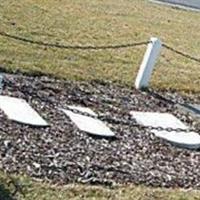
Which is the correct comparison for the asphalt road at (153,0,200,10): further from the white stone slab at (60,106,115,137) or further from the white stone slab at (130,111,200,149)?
the white stone slab at (60,106,115,137)

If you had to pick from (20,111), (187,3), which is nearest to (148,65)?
(20,111)

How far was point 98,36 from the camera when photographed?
48.7 feet

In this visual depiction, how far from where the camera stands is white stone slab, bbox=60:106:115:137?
336 inches

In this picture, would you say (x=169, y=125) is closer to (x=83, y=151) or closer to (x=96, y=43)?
(x=83, y=151)

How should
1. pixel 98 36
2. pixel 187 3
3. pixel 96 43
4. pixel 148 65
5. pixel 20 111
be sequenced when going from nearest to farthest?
pixel 20 111 < pixel 148 65 < pixel 96 43 < pixel 98 36 < pixel 187 3

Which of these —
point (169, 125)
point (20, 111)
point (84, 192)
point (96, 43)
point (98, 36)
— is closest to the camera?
point (84, 192)

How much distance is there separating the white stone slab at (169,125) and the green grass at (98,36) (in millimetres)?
1566

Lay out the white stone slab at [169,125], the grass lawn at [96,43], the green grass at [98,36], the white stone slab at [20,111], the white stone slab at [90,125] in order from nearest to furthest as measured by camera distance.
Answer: the grass lawn at [96,43], the white stone slab at [20,111], the white stone slab at [90,125], the white stone slab at [169,125], the green grass at [98,36]

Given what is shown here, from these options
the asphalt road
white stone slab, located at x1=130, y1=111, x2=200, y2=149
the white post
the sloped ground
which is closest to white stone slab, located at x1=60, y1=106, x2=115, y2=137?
the sloped ground

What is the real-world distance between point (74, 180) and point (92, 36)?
25.5 feet

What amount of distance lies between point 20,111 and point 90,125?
793 mm

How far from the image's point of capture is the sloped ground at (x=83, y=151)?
735cm

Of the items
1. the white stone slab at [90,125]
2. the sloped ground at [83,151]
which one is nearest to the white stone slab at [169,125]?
the sloped ground at [83,151]

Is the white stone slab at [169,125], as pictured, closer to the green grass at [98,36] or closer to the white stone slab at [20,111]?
the white stone slab at [20,111]
